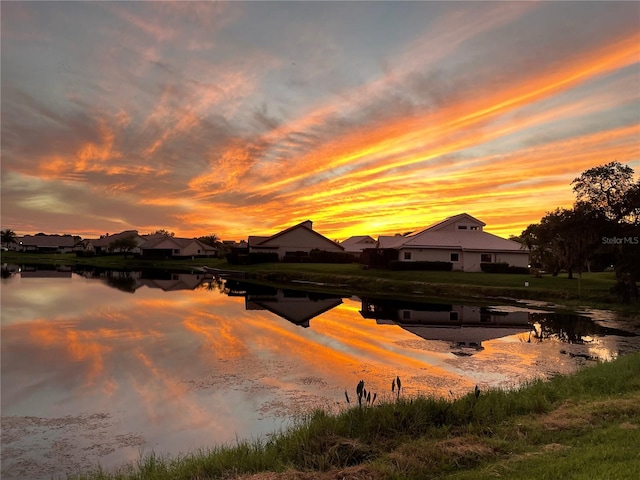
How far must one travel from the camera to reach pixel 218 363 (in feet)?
54.4

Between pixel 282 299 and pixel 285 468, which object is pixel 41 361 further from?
pixel 282 299

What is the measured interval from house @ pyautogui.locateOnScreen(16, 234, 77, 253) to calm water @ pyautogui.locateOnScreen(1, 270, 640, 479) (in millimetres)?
166275

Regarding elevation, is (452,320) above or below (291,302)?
below

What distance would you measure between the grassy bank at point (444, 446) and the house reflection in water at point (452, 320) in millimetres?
9477

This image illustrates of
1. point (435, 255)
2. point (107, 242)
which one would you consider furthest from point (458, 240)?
point (107, 242)

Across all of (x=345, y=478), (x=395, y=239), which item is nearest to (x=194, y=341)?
(x=345, y=478)

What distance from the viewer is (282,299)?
39000mm

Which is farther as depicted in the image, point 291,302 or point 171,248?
point 171,248

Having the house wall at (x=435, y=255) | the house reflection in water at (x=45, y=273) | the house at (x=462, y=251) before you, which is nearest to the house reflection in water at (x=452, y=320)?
the house wall at (x=435, y=255)

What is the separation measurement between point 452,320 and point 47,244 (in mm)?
188956

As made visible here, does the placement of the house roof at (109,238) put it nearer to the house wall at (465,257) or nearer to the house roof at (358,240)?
the house roof at (358,240)

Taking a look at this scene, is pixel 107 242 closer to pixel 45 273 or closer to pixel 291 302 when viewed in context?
pixel 45 273

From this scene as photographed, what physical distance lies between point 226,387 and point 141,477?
5.93 meters

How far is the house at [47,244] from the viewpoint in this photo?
17800 cm
